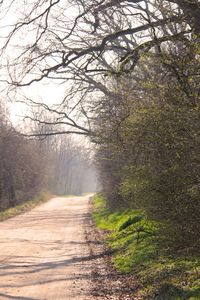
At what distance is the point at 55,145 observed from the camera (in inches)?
4198

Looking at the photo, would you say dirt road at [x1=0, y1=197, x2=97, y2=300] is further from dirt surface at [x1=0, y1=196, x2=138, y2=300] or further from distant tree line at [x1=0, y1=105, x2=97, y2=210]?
distant tree line at [x1=0, y1=105, x2=97, y2=210]

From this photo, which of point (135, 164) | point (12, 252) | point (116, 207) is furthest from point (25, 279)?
point (116, 207)

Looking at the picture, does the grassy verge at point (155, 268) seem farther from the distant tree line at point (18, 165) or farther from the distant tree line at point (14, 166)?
the distant tree line at point (14, 166)

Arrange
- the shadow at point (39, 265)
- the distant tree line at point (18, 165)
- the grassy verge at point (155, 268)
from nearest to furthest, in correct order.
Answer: the grassy verge at point (155, 268) < the shadow at point (39, 265) < the distant tree line at point (18, 165)

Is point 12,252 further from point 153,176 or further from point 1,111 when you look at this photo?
point 1,111

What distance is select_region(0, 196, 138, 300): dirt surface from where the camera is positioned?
10336 millimetres

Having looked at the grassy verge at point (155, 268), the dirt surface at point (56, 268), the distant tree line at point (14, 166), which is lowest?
the dirt surface at point (56, 268)

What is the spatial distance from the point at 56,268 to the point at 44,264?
0.79m

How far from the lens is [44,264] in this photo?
1418cm

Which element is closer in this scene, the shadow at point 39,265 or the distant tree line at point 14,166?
the shadow at point 39,265

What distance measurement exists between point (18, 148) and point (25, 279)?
112 ft

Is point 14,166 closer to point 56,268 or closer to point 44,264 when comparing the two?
point 44,264

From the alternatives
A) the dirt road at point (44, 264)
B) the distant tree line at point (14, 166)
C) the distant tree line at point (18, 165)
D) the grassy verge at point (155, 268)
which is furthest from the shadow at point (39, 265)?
the distant tree line at point (14, 166)

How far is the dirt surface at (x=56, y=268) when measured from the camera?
10.3m
